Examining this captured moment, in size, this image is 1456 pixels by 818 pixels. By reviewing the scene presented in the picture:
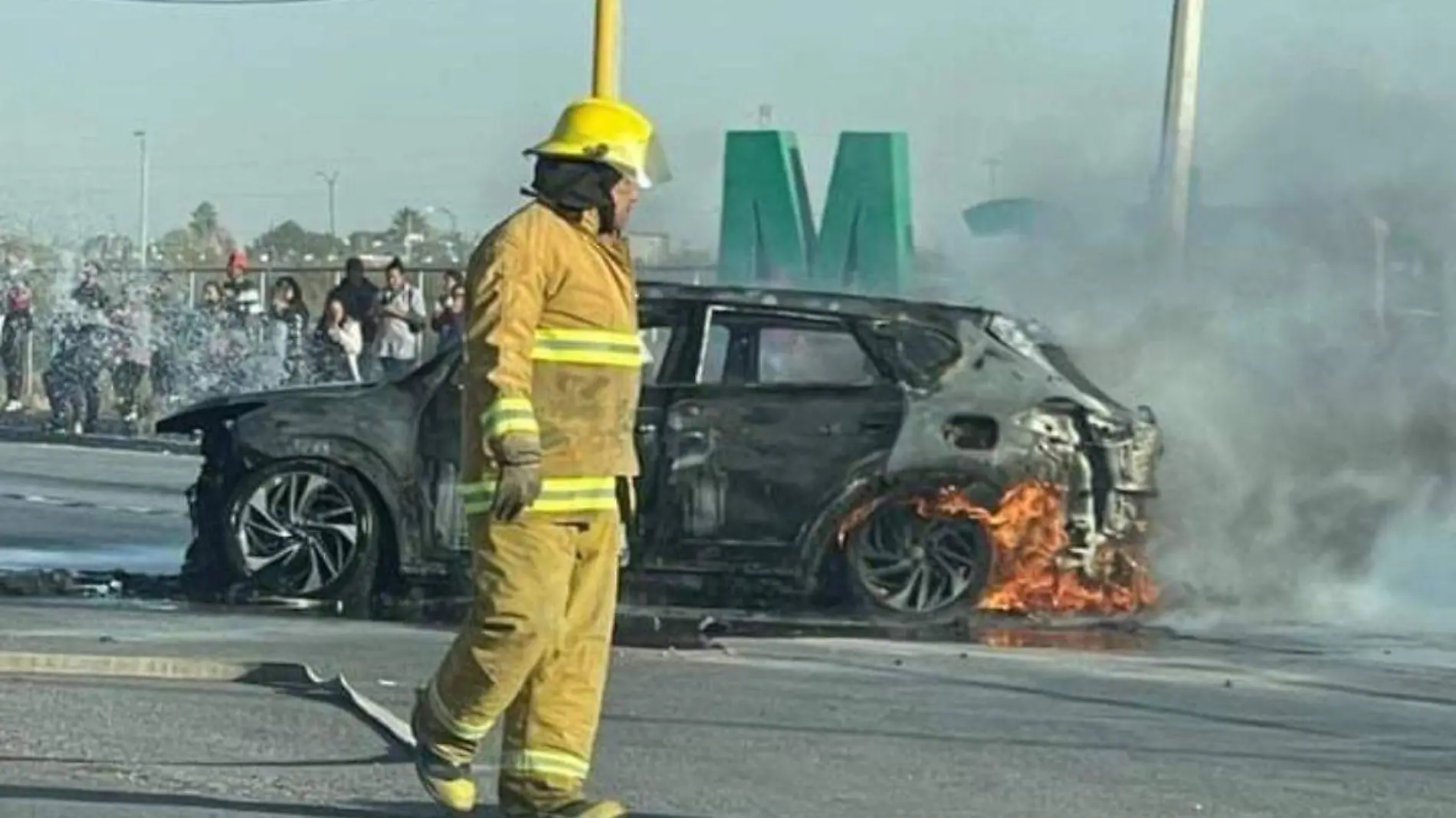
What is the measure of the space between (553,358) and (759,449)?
20.2ft

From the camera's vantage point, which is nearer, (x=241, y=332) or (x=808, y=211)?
(x=241, y=332)

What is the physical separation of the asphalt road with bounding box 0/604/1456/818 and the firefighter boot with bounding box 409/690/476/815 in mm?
399

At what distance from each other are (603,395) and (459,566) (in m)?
6.15

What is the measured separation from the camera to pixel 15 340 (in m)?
33.5

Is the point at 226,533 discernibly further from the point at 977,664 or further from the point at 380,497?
the point at 977,664

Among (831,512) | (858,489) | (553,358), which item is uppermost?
(553,358)

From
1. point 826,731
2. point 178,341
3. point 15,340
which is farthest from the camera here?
point 15,340

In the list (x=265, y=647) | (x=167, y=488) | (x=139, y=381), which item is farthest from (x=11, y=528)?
(x=139, y=381)

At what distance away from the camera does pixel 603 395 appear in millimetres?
7383

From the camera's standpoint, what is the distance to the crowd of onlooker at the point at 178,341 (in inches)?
1036

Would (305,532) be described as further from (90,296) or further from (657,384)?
(90,296)

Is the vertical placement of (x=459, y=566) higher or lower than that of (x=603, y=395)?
lower

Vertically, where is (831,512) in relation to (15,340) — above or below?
above

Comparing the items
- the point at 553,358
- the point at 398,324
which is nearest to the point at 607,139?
the point at 553,358
